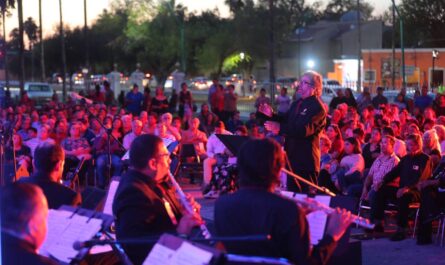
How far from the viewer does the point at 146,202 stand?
546cm

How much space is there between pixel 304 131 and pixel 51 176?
350 centimetres

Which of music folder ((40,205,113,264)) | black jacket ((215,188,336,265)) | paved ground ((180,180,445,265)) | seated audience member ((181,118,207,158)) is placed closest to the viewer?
black jacket ((215,188,336,265))

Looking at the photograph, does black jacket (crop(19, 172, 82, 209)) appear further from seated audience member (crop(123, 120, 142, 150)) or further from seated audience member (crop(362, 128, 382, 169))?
seated audience member (crop(123, 120, 142, 150))

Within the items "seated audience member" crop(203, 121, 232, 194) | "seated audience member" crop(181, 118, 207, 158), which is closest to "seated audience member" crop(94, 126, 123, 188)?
"seated audience member" crop(181, 118, 207, 158)

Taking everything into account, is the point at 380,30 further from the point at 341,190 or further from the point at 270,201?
the point at 270,201

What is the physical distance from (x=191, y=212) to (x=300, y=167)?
3.89 metres

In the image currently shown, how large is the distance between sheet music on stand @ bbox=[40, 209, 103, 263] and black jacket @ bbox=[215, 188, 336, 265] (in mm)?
983

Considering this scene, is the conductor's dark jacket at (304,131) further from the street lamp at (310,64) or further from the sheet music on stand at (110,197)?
the street lamp at (310,64)

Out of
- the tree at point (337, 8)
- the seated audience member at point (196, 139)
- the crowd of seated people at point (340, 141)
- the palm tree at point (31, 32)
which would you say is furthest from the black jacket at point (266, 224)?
the tree at point (337, 8)

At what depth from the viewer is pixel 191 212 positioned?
Result: 18.0 feet

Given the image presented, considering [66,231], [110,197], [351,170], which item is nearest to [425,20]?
[351,170]

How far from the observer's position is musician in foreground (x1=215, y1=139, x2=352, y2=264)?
4.46m

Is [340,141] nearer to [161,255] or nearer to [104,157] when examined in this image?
[104,157]

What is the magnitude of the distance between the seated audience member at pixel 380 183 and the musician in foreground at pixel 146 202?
5.56 m
